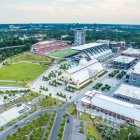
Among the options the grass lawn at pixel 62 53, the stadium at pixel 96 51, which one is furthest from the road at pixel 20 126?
the grass lawn at pixel 62 53

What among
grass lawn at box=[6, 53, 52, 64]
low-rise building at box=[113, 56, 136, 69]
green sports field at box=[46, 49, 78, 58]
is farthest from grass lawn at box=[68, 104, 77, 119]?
green sports field at box=[46, 49, 78, 58]

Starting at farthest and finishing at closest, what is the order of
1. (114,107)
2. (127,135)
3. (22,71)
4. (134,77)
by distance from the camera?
(22,71)
(134,77)
(114,107)
(127,135)

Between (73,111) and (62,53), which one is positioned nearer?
(73,111)

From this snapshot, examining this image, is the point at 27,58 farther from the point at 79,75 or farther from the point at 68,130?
the point at 68,130

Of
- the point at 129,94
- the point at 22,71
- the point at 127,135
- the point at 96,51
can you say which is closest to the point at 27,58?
the point at 22,71

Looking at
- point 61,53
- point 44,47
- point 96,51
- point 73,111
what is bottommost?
point 73,111

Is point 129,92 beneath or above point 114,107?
above

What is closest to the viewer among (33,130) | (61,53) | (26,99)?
(33,130)
